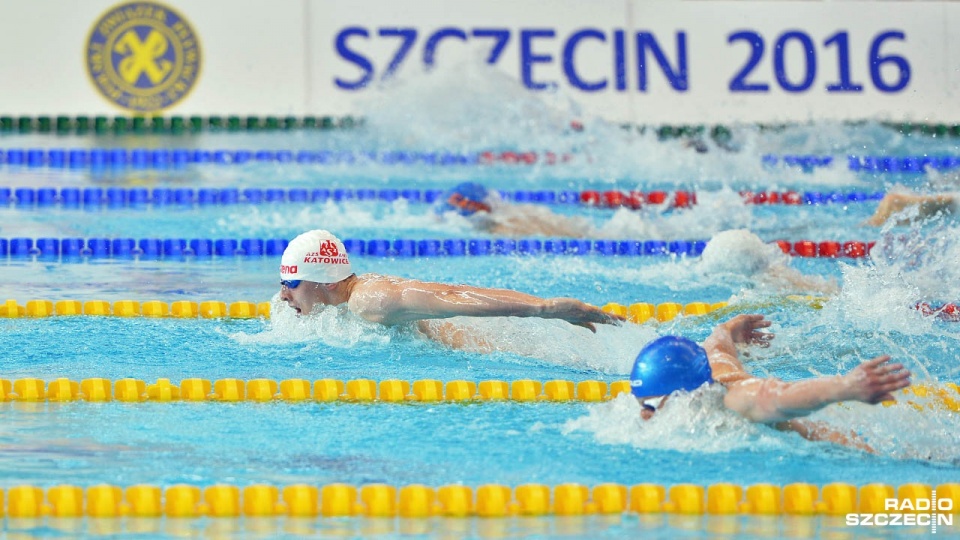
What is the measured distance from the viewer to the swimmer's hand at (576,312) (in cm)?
436

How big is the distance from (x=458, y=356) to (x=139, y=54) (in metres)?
6.84

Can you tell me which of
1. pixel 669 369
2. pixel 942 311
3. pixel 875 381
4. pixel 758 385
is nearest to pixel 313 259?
pixel 669 369

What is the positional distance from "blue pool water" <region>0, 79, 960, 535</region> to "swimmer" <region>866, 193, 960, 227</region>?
9 centimetres

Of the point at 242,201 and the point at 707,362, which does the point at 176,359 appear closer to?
the point at 707,362

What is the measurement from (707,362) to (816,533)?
0.61 m

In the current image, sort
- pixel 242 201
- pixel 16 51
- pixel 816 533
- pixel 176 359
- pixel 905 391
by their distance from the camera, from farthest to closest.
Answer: pixel 16 51
pixel 242 201
pixel 176 359
pixel 905 391
pixel 816 533

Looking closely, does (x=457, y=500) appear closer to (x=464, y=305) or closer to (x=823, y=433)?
(x=823, y=433)

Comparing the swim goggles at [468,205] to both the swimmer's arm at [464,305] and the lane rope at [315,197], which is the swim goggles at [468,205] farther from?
the swimmer's arm at [464,305]

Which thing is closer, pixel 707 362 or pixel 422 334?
pixel 707 362

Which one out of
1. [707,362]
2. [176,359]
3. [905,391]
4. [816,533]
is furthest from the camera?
[176,359]

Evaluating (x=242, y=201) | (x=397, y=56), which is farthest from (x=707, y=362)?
(x=397, y=56)

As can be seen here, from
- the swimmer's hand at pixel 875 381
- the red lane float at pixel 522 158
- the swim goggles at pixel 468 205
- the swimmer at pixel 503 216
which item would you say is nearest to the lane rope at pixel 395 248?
the swimmer at pixel 503 216

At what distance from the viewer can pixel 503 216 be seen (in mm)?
7555

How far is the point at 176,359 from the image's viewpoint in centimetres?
487
